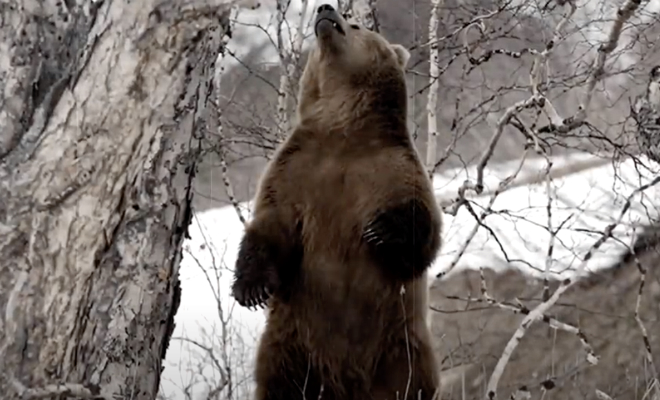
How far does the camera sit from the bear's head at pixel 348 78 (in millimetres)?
3994

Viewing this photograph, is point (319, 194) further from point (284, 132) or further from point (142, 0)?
point (284, 132)

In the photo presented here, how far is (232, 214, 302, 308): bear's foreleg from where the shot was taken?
12.0 ft

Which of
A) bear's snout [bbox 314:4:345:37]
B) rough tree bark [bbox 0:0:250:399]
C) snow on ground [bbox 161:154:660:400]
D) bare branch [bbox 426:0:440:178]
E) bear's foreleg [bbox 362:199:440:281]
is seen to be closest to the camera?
rough tree bark [bbox 0:0:250:399]

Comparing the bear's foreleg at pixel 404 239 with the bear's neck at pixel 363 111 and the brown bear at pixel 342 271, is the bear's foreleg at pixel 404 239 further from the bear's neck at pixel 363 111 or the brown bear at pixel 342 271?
the bear's neck at pixel 363 111

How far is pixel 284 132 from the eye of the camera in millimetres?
6797

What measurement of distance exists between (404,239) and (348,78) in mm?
875

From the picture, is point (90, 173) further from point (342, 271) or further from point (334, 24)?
point (334, 24)

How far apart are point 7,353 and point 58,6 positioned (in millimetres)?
1064

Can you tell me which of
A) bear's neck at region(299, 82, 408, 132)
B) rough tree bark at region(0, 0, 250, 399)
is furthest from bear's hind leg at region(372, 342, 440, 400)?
rough tree bark at region(0, 0, 250, 399)

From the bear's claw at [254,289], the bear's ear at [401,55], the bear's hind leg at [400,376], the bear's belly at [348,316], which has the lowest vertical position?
the bear's hind leg at [400,376]

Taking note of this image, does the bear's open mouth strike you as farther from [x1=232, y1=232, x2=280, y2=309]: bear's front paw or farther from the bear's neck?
[x1=232, y1=232, x2=280, y2=309]: bear's front paw

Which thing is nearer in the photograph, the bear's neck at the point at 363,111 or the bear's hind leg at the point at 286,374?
the bear's hind leg at the point at 286,374

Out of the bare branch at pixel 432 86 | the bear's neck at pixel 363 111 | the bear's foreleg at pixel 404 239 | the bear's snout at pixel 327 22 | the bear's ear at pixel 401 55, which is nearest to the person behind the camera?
the bear's foreleg at pixel 404 239

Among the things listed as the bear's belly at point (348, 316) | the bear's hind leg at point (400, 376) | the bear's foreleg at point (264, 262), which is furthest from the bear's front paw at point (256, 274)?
the bear's hind leg at point (400, 376)
